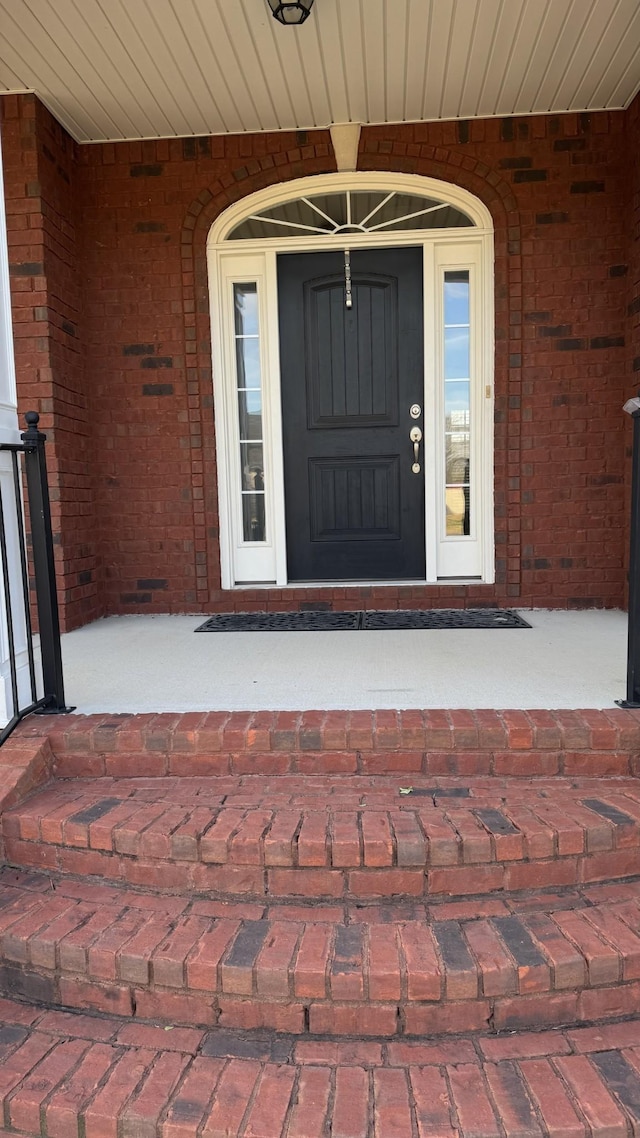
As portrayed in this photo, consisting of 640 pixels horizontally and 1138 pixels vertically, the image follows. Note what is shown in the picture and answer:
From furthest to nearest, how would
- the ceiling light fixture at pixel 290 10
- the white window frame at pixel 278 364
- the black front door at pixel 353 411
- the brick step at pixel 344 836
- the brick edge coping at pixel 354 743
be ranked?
the black front door at pixel 353 411
the white window frame at pixel 278 364
the ceiling light fixture at pixel 290 10
the brick edge coping at pixel 354 743
the brick step at pixel 344 836

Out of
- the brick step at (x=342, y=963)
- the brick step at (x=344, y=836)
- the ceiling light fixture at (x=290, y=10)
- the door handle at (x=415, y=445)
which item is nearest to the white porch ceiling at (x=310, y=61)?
the ceiling light fixture at (x=290, y=10)

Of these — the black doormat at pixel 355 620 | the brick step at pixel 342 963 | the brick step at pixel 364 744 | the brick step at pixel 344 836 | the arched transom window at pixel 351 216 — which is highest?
the arched transom window at pixel 351 216

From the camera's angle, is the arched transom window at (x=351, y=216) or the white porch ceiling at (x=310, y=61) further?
the arched transom window at (x=351, y=216)

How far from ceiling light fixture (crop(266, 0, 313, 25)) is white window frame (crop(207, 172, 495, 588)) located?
1034 millimetres

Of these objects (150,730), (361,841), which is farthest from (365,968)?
(150,730)

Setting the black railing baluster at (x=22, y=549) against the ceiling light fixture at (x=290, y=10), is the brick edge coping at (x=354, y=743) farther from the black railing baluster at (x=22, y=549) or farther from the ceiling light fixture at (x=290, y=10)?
the ceiling light fixture at (x=290, y=10)

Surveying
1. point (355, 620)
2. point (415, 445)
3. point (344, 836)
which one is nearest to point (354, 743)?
point (344, 836)

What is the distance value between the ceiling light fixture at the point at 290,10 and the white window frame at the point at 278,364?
1.03 m

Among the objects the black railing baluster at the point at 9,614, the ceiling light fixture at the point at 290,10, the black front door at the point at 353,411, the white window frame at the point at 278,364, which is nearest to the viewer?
the black railing baluster at the point at 9,614

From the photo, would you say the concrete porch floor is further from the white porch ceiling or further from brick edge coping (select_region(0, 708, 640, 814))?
the white porch ceiling

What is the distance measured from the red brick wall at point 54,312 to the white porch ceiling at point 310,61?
0.71 ft

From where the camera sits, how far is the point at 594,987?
62.7 inches

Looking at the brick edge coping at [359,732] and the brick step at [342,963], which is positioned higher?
the brick edge coping at [359,732]

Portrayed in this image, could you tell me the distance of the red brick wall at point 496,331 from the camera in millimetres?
3957
